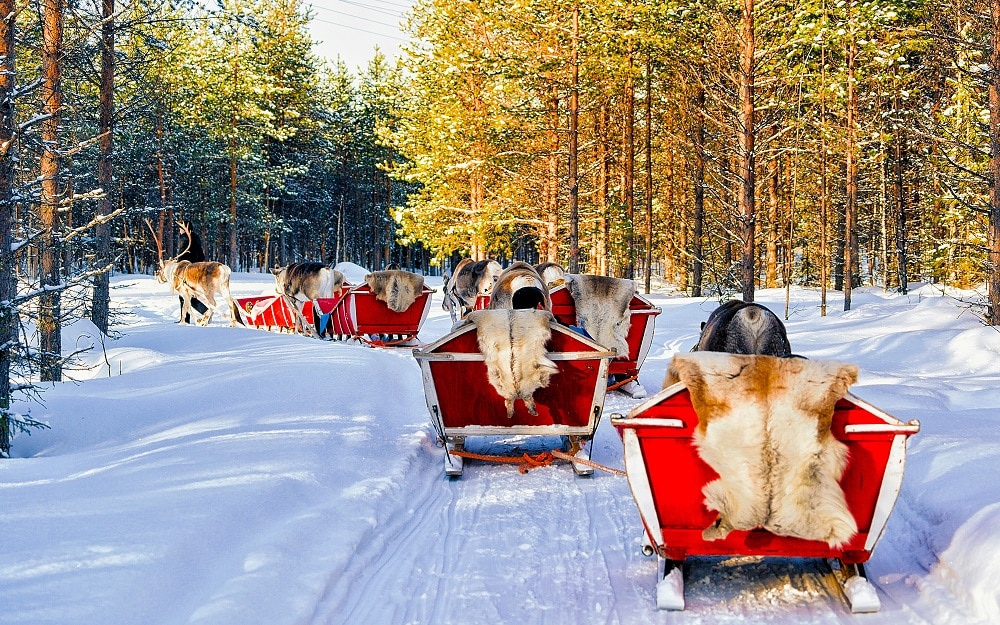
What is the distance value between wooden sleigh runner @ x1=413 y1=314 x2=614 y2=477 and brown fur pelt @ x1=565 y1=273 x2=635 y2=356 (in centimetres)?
365

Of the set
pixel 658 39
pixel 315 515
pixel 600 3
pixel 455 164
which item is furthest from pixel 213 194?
pixel 315 515

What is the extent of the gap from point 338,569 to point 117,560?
3.66 feet

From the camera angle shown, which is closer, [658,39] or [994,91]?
[994,91]

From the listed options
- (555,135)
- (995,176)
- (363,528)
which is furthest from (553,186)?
(363,528)

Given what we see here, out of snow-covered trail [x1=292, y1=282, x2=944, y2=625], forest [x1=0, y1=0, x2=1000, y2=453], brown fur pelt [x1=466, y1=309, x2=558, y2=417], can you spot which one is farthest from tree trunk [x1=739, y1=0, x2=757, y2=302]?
snow-covered trail [x1=292, y1=282, x2=944, y2=625]

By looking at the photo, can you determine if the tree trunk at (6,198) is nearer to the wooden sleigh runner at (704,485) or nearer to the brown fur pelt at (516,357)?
the brown fur pelt at (516,357)

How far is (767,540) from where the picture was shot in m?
4.15

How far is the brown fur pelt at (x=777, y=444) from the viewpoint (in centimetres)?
396

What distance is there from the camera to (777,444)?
3971 millimetres

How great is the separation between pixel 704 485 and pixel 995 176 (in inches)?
483

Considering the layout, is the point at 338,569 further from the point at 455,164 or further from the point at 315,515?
the point at 455,164

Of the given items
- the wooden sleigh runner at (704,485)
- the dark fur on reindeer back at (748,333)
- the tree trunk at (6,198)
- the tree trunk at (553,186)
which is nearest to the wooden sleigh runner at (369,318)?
the tree trunk at (6,198)

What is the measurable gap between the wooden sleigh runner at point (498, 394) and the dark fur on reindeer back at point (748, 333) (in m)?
1.39

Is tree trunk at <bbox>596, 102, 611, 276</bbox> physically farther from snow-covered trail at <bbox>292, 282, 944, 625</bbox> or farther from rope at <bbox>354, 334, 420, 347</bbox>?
snow-covered trail at <bbox>292, 282, 944, 625</bbox>
